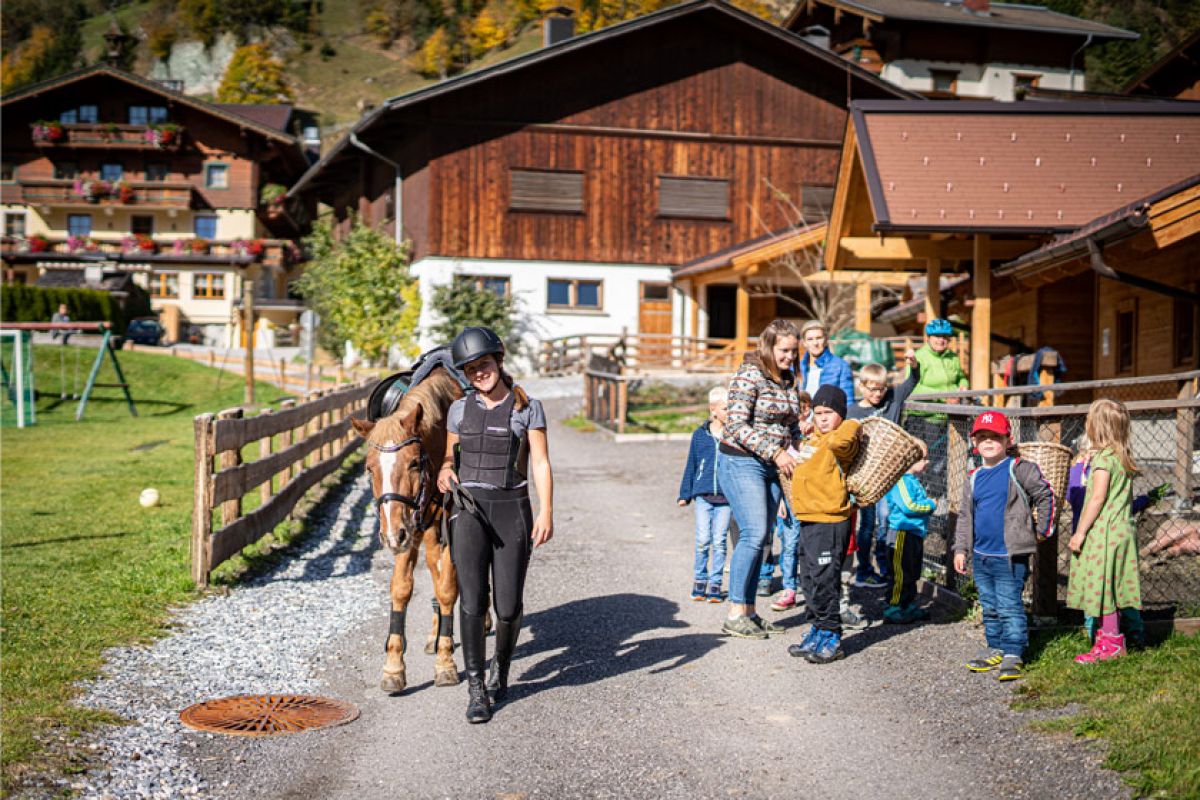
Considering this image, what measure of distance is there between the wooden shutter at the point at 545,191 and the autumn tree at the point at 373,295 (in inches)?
150

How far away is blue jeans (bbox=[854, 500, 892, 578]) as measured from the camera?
9070 millimetres

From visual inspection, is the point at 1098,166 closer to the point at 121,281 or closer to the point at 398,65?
the point at 121,281

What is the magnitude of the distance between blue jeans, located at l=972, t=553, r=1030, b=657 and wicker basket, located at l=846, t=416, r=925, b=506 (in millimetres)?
685

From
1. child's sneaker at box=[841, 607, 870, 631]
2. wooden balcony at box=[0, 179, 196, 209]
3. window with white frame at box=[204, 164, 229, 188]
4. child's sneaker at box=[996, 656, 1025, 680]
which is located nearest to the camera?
child's sneaker at box=[996, 656, 1025, 680]

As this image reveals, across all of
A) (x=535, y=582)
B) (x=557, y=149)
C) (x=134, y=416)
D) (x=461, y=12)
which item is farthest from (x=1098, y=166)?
(x=461, y=12)

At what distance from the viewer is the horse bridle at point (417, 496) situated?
6480 mm

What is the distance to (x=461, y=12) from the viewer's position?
138500mm

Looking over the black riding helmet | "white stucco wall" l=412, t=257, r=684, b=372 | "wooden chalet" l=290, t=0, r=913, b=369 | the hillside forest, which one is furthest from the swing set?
the hillside forest

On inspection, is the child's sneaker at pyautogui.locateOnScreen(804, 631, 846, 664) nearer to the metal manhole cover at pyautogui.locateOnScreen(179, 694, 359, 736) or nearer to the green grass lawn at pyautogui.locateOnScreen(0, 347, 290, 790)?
the metal manhole cover at pyautogui.locateOnScreen(179, 694, 359, 736)

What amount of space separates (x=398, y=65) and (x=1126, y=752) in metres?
153

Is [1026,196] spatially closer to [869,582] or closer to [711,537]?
[869,582]

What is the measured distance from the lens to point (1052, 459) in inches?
295

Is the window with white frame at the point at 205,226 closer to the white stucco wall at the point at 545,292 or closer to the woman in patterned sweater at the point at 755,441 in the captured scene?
the white stucco wall at the point at 545,292

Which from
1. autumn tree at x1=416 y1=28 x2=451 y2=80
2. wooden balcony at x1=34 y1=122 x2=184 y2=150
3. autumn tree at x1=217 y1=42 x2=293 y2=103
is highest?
autumn tree at x1=416 y1=28 x2=451 y2=80
